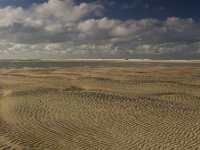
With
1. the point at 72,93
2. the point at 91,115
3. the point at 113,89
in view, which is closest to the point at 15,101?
the point at 72,93

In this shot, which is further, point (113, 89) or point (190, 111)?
point (113, 89)

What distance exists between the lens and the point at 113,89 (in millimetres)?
29312

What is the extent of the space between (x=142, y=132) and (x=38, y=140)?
4.83 meters

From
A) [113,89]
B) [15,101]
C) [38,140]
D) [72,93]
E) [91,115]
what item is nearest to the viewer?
[38,140]

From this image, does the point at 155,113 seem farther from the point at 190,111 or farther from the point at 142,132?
the point at 142,132

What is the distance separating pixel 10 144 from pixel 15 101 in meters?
10.2

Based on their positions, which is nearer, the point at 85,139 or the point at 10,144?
the point at 10,144

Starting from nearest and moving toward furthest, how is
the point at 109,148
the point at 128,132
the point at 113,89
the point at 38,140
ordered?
1. the point at 109,148
2. the point at 38,140
3. the point at 128,132
4. the point at 113,89

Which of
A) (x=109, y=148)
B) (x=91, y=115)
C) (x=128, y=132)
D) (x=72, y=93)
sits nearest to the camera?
(x=109, y=148)

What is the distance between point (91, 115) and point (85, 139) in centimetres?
442

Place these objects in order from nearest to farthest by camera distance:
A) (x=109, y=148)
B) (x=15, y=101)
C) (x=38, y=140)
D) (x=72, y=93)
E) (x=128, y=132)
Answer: (x=109, y=148), (x=38, y=140), (x=128, y=132), (x=15, y=101), (x=72, y=93)

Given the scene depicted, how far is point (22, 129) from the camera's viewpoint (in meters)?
15.3

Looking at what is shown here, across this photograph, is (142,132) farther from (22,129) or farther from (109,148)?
(22,129)

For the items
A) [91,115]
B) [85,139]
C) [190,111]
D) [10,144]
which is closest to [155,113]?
[190,111]
